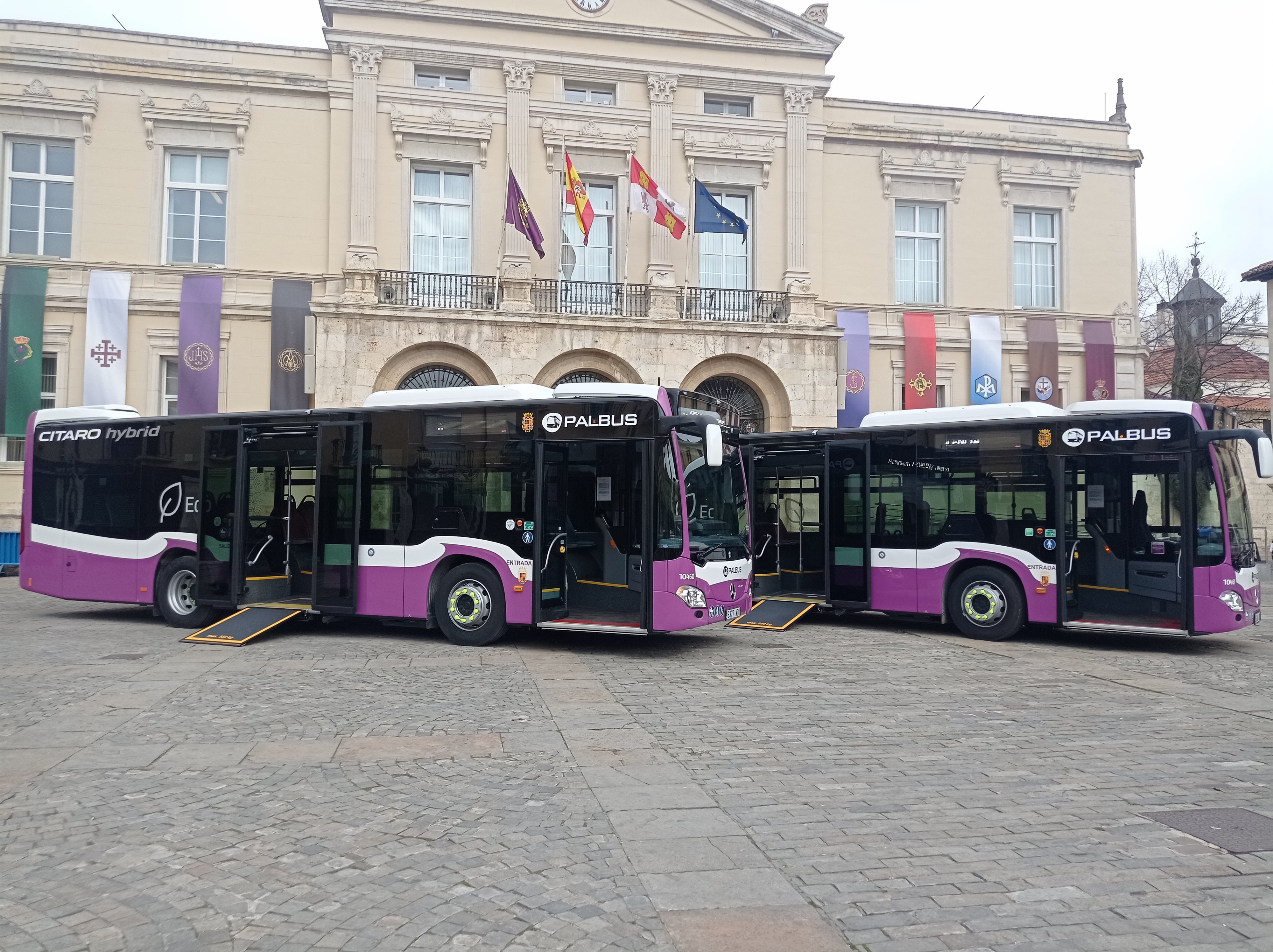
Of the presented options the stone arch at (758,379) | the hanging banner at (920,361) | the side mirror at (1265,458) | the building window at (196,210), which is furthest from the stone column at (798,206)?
the side mirror at (1265,458)

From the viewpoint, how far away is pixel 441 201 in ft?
87.5

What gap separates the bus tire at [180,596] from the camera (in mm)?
14734

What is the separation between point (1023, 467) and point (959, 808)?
8.75 metres

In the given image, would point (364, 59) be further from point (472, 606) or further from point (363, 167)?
point (472, 606)

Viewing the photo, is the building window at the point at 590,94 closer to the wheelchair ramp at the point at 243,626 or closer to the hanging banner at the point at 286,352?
the hanging banner at the point at 286,352

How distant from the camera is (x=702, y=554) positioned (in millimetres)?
12172

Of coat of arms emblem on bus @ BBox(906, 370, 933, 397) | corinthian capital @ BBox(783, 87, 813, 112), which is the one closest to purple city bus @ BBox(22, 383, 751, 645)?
coat of arms emblem on bus @ BBox(906, 370, 933, 397)

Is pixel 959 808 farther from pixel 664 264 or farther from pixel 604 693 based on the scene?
pixel 664 264

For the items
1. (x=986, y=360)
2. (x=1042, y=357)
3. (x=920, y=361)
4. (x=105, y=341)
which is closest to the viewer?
(x=105, y=341)

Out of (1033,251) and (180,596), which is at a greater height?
(1033,251)

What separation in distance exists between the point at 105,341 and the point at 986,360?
23526mm

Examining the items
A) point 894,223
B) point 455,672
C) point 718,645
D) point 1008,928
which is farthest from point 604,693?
point 894,223

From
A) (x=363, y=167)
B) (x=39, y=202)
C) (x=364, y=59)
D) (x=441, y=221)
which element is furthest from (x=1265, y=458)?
(x=39, y=202)

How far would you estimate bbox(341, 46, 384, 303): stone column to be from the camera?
25.5 metres
